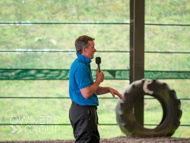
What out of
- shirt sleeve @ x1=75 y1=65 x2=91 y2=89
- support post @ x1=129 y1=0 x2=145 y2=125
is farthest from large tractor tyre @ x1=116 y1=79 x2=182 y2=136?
shirt sleeve @ x1=75 y1=65 x2=91 y2=89

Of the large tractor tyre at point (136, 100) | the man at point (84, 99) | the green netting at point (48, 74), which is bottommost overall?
the large tractor tyre at point (136, 100)

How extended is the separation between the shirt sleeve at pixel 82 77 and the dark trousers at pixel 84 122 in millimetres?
177

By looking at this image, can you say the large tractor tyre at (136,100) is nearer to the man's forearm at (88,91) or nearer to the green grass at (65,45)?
the green grass at (65,45)

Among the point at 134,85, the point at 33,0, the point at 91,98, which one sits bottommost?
the point at 134,85

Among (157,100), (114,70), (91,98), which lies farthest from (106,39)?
(91,98)

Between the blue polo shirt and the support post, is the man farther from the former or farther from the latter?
the support post

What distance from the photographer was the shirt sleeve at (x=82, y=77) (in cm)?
214

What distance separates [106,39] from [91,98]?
2.13 m

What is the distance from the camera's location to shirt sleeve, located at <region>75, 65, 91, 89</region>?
7.02 feet

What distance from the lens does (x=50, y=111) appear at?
4.26 m

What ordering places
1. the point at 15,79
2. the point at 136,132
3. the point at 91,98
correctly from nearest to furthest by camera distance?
the point at 91,98 < the point at 136,132 < the point at 15,79

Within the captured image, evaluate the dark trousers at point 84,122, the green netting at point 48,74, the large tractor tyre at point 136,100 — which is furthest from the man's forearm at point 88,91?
the green netting at point 48,74

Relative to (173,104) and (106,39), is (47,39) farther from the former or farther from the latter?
(173,104)

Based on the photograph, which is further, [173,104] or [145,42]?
[145,42]
